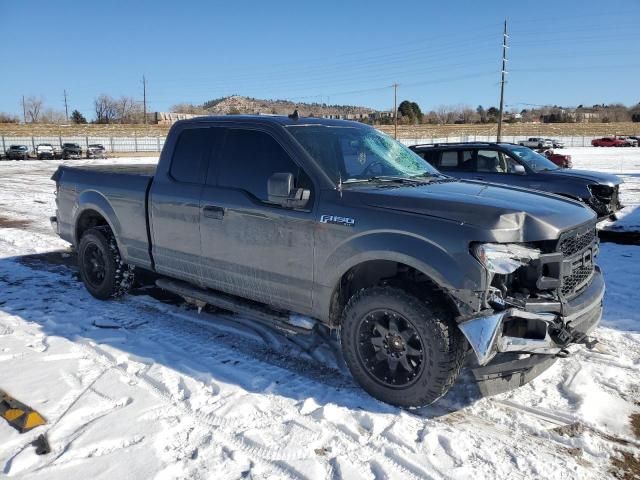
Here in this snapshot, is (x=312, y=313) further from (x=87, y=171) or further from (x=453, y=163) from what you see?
(x=453, y=163)

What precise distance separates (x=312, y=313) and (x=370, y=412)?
889 mm

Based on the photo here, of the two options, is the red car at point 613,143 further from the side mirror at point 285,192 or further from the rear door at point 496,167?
the side mirror at point 285,192

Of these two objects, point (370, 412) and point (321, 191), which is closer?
point (370, 412)

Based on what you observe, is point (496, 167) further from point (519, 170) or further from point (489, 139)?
point (489, 139)

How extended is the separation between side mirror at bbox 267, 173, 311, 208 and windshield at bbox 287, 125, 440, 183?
29 centimetres

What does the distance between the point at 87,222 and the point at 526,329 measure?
5.12 meters

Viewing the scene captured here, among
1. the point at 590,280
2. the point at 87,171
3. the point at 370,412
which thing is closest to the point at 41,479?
the point at 370,412

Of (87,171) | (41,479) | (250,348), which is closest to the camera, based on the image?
(41,479)

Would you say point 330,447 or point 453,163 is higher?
point 453,163

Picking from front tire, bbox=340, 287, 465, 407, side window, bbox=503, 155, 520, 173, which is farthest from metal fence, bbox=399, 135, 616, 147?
front tire, bbox=340, 287, 465, 407

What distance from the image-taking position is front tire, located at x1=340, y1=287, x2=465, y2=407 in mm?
3418

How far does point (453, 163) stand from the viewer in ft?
36.9

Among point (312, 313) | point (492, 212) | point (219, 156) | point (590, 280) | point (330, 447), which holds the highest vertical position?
point (219, 156)

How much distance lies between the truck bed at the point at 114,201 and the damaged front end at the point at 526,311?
350 centimetres
